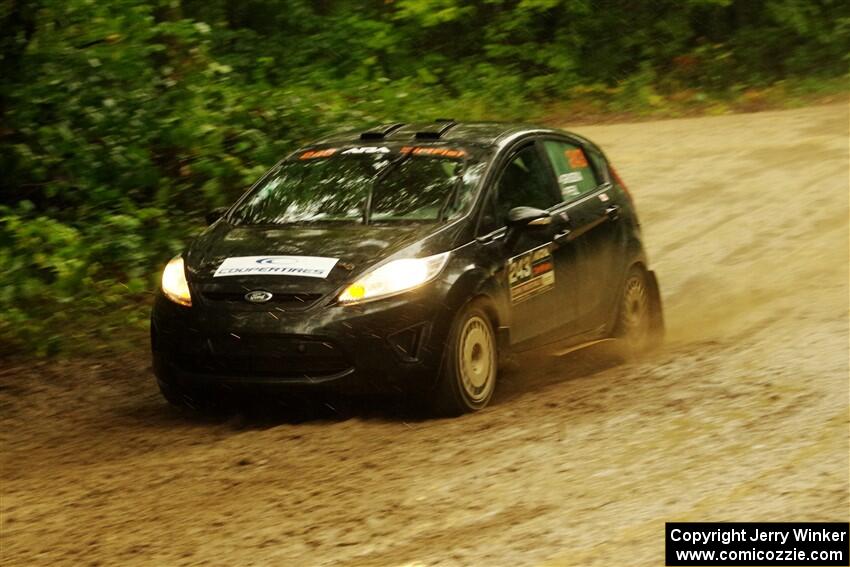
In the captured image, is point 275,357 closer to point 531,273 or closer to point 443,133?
→ point 531,273

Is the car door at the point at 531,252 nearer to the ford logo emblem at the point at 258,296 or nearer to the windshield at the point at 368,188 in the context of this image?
the windshield at the point at 368,188

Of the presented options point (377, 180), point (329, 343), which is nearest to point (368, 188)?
point (377, 180)

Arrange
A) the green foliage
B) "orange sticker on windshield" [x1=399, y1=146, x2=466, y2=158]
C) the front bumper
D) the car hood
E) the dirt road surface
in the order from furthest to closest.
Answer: the green foliage < "orange sticker on windshield" [x1=399, y1=146, x2=466, y2=158] < the car hood < the front bumper < the dirt road surface

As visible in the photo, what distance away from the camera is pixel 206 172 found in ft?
43.3

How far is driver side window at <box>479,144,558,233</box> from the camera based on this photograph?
8625 mm

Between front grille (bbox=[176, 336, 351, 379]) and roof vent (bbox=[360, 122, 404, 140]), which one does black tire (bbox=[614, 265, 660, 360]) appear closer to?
roof vent (bbox=[360, 122, 404, 140])

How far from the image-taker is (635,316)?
33.8 feet

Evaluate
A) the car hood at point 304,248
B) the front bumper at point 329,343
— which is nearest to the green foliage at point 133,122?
the car hood at point 304,248

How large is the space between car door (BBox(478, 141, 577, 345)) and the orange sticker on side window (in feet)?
1.45

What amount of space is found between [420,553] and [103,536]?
1398mm

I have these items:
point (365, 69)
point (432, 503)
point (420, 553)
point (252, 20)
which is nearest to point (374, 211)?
point (432, 503)

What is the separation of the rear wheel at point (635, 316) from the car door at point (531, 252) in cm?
83

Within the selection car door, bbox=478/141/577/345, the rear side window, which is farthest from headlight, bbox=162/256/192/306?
the rear side window

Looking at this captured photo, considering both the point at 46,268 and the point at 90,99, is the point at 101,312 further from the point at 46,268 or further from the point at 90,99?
the point at 90,99
